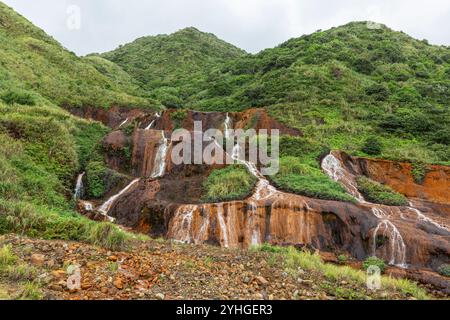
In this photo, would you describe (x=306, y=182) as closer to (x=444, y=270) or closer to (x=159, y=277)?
(x=444, y=270)

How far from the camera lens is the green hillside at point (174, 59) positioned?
166 feet

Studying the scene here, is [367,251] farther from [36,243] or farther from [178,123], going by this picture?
[178,123]

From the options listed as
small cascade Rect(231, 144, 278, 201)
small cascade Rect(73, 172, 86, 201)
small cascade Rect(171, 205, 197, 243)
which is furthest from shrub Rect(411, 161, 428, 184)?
small cascade Rect(73, 172, 86, 201)

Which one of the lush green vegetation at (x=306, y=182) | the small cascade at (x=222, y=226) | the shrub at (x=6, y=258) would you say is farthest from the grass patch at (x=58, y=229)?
the lush green vegetation at (x=306, y=182)

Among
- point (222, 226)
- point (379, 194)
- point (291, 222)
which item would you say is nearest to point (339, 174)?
point (379, 194)

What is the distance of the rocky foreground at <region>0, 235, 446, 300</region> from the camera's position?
6.33 meters

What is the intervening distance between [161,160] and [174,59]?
157 feet

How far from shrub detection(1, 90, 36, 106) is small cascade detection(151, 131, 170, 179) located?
10429mm

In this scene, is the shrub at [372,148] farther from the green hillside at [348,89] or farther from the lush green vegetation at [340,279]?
the lush green vegetation at [340,279]

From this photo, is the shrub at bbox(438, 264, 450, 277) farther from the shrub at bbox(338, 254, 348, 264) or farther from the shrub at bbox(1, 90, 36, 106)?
the shrub at bbox(1, 90, 36, 106)

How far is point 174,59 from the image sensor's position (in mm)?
64750

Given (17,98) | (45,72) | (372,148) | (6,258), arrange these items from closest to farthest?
(6,258)
(372,148)
(17,98)
(45,72)

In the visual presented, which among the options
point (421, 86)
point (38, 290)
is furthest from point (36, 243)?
point (421, 86)

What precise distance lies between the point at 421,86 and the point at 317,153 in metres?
20.5
